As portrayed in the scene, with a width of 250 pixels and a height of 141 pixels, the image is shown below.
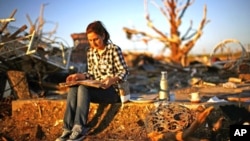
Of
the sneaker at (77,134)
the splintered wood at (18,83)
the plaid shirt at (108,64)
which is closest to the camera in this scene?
the sneaker at (77,134)

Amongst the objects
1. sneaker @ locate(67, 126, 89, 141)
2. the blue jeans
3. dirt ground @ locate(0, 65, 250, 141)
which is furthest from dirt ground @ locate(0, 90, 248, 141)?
the blue jeans

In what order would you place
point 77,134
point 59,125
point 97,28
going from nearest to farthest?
point 77,134, point 97,28, point 59,125

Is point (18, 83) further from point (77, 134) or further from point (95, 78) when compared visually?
point (77, 134)

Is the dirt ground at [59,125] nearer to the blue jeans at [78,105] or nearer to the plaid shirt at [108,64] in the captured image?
the blue jeans at [78,105]

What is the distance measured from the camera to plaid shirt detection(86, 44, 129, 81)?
368 cm

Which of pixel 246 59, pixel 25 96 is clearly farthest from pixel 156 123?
pixel 246 59

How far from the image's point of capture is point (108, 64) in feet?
12.2

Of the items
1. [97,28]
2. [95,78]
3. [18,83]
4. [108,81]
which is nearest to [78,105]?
[108,81]

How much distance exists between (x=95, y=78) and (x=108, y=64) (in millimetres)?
258

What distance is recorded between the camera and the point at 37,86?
23.2ft

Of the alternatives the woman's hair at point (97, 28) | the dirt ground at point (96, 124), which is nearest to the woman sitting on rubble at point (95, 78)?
the woman's hair at point (97, 28)

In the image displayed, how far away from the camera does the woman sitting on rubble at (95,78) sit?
3.35 m

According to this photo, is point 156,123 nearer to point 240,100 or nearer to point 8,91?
point 240,100

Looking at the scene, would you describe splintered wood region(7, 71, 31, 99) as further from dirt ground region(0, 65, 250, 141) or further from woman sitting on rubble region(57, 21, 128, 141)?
woman sitting on rubble region(57, 21, 128, 141)
